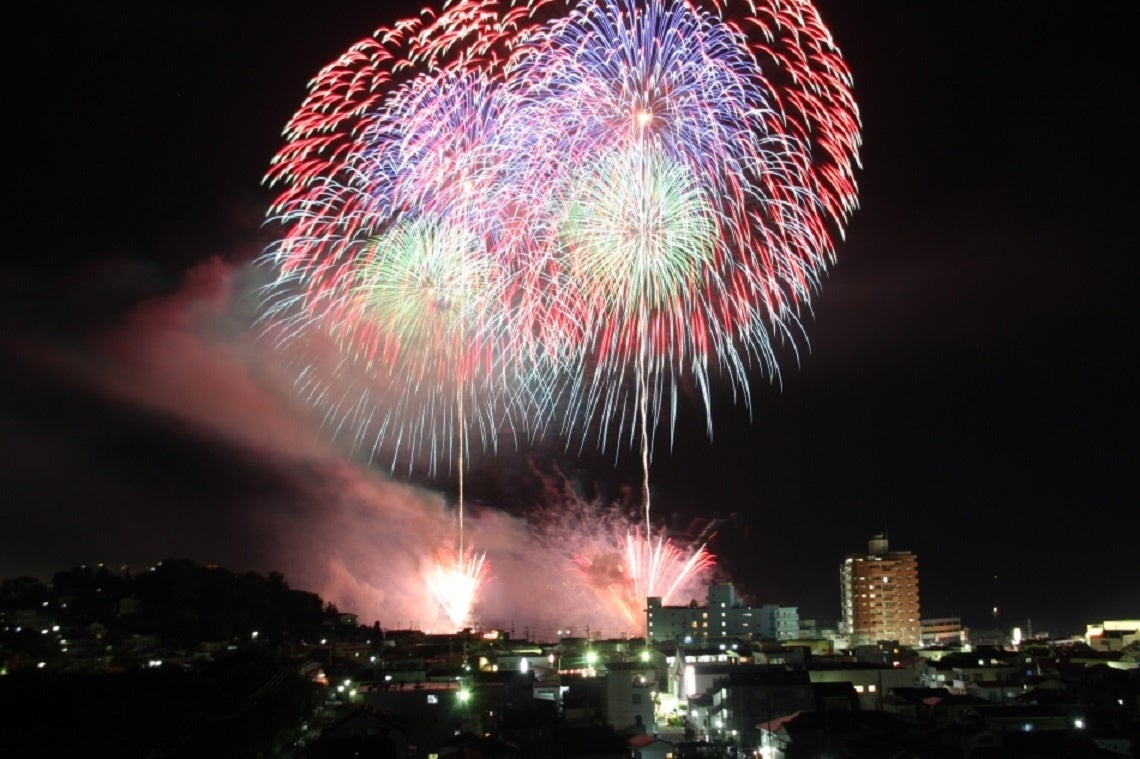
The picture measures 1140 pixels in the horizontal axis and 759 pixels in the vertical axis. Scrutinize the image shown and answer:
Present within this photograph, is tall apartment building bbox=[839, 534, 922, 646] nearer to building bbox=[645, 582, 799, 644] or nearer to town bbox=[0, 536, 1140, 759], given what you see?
building bbox=[645, 582, 799, 644]

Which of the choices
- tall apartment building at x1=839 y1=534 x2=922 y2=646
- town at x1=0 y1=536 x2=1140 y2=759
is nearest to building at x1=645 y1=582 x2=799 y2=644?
town at x1=0 y1=536 x2=1140 y2=759

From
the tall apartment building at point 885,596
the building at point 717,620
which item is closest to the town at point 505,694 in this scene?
the building at point 717,620

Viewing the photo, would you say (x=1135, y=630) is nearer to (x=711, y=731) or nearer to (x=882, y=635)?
(x=882, y=635)

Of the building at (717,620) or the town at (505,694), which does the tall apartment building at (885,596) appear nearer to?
the building at (717,620)

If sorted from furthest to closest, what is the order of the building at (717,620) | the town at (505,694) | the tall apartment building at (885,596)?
the tall apartment building at (885,596) < the building at (717,620) < the town at (505,694)

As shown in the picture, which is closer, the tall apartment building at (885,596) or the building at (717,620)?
the building at (717,620)

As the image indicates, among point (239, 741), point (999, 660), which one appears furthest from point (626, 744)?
point (999, 660)
